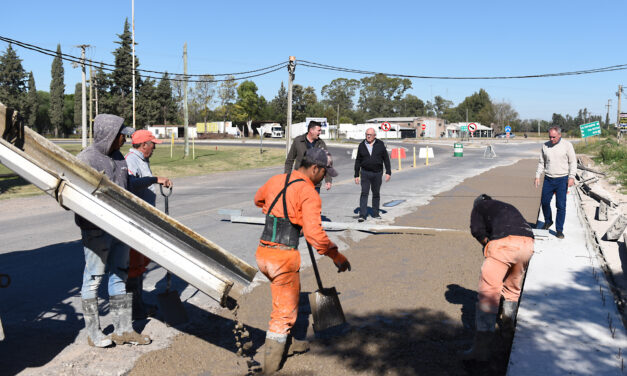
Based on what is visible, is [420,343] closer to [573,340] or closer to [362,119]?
[573,340]

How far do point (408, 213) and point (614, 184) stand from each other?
1273 cm

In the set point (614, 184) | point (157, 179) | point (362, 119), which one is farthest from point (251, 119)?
point (157, 179)

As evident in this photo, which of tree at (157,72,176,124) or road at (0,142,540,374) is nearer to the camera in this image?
road at (0,142,540,374)

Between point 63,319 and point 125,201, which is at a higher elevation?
point 125,201

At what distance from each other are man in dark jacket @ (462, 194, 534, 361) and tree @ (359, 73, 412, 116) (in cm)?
14365

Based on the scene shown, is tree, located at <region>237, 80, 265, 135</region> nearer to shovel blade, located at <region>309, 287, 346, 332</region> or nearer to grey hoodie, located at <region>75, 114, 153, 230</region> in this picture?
grey hoodie, located at <region>75, 114, 153, 230</region>

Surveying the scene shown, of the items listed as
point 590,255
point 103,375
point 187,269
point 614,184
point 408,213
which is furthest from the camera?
point 614,184

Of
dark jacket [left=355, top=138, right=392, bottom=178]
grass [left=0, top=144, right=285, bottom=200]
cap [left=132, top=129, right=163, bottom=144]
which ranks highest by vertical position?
cap [left=132, top=129, right=163, bottom=144]

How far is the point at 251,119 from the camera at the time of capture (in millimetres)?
93500

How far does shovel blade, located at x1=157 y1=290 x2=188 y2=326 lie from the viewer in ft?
15.6

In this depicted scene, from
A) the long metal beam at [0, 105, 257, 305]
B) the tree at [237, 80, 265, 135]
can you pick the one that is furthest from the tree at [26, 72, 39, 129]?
the long metal beam at [0, 105, 257, 305]

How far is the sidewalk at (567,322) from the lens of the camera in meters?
3.84

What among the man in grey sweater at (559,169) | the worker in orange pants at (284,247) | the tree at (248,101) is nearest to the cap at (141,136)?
the worker in orange pants at (284,247)

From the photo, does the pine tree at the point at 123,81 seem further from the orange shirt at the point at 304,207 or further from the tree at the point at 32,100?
the orange shirt at the point at 304,207
